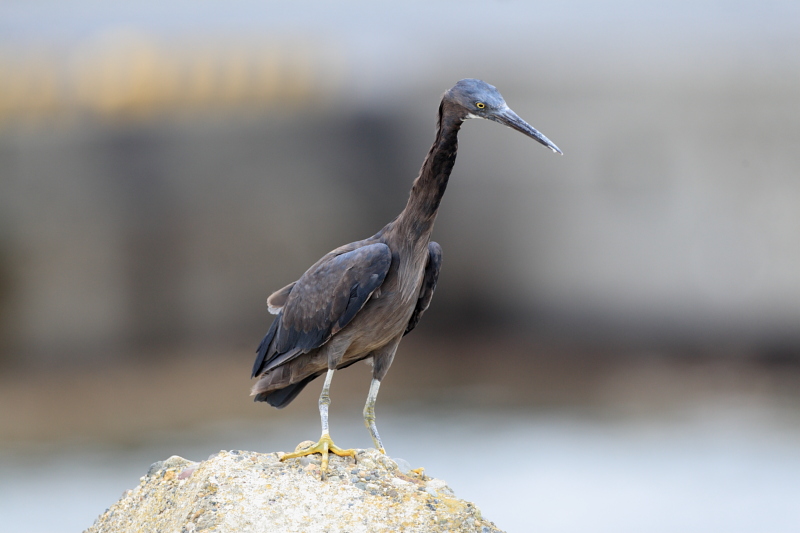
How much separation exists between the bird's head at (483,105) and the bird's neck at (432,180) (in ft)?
0.28

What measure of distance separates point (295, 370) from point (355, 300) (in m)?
0.76

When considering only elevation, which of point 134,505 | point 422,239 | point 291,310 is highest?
point 422,239

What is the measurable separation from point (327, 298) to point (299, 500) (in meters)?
1.18

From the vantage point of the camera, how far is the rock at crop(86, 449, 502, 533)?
4543 mm

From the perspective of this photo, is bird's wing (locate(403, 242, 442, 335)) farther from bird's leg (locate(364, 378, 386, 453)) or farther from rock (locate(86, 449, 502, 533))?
rock (locate(86, 449, 502, 533))

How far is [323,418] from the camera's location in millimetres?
5168

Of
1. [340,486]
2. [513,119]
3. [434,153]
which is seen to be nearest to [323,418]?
[340,486]

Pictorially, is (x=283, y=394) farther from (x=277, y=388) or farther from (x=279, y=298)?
(x=279, y=298)

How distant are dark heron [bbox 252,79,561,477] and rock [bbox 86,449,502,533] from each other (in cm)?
15

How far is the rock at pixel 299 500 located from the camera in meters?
4.54

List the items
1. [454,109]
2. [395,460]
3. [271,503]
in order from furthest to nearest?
[395,460]
[454,109]
[271,503]

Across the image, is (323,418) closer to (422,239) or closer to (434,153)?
(422,239)

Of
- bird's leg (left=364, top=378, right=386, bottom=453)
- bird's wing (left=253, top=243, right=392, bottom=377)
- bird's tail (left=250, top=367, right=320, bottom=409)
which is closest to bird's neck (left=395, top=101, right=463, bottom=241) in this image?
bird's wing (left=253, top=243, right=392, bottom=377)

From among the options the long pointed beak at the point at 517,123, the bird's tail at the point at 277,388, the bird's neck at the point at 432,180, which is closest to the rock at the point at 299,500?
the bird's tail at the point at 277,388
